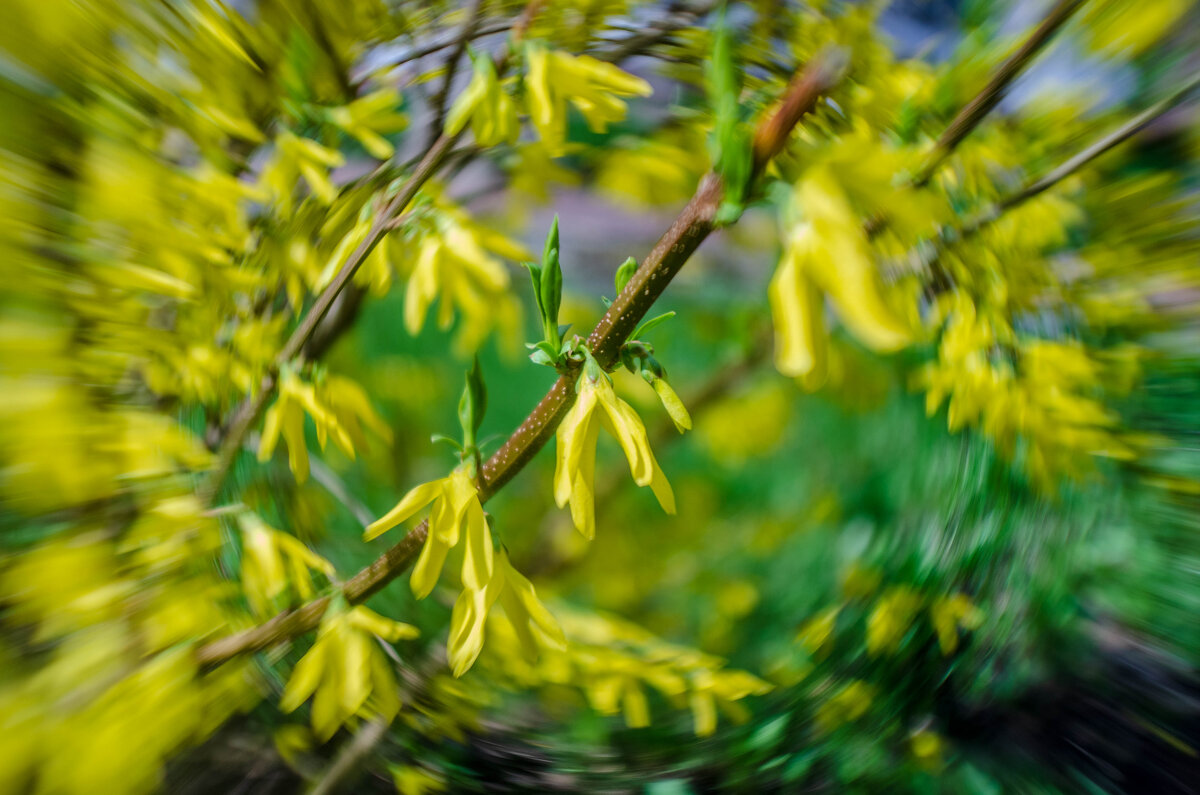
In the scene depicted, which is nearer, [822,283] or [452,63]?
[822,283]

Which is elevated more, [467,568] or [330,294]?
[330,294]

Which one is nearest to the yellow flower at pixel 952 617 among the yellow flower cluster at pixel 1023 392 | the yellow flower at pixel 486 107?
the yellow flower cluster at pixel 1023 392

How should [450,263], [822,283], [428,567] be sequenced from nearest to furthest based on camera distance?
1. [822,283]
2. [428,567]
3. [450,263]

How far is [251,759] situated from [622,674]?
311mm

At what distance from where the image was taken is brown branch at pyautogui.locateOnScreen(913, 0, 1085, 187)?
0.95ft

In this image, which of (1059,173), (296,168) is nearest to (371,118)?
(296,168)

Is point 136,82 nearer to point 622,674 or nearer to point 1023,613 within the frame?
point 622,674

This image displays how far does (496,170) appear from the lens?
0.63m

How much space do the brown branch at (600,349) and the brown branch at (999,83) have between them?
0.37 ft

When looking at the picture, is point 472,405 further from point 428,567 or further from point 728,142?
point 728,142

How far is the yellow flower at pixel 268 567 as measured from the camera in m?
0.39

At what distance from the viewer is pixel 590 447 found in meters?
0.30

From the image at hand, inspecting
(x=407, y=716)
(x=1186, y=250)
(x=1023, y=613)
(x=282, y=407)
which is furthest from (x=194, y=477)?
(x=1186, y=250)

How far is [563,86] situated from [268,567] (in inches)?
13.5
